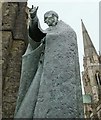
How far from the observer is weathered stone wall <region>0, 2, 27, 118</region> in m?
4.96

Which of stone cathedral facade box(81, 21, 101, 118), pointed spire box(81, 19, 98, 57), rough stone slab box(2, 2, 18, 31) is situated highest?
pointed spire box(81, 19, 98, 57)

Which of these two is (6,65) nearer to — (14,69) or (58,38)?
(14,69)

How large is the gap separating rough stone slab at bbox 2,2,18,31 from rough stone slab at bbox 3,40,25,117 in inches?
16.6

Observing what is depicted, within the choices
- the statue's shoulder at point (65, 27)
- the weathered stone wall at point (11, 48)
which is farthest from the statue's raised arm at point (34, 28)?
the weathered stone wall at point (11, 48)

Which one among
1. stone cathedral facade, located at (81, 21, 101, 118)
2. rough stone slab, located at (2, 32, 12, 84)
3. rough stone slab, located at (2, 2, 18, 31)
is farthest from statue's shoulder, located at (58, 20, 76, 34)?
stone cathedral facade, located at (81, 21, 101, 118)

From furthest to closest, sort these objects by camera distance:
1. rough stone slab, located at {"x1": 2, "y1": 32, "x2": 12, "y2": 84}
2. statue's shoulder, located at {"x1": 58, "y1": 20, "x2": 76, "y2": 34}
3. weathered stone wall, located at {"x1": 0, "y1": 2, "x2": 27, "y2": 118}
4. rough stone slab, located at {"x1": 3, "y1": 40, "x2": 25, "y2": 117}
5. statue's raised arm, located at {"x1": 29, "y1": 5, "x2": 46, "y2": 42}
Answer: rough stone slab, located at {"x1": 2, "y1": 32, "x2": 12, "y2": 84} < weathered stone wall, located at {"x1": 0, "y1": 2, "x2": 27, "y2": 118} < rough stone slab, located at {"x1": 3, "y1": 40, "x2": 25, "y2": 117} < statue's shoulder, located at {"x1": 58, "y1": 20, "x2": 76, "y2": 34} < statue's raised arm, located at {"x1": 29, "y1": 5, "x2": 46, "y2": 42}

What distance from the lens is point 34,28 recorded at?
2.86 m

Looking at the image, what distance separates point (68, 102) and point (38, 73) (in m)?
0.51

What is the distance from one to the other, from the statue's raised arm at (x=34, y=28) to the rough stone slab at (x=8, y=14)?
3.22 meters

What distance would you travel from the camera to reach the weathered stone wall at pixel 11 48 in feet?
16.3

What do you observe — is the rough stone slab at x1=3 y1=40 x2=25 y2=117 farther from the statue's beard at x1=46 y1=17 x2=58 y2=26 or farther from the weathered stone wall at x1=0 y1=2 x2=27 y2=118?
the statue's beard at x1=46 y1=17 x2=58 y2=26

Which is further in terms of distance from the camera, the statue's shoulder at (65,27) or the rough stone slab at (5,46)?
the rough stone slab at (5,46)

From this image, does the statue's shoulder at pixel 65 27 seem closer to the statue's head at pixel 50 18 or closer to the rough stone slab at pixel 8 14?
the statue's head at pixel 50 18

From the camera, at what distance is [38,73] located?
2.73 m
